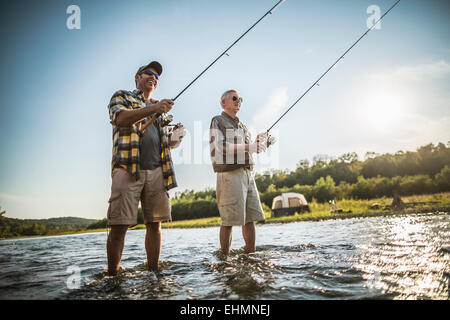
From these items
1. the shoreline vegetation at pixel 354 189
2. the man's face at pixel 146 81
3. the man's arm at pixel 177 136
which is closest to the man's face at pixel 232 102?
the man's arm at pixel 177 136

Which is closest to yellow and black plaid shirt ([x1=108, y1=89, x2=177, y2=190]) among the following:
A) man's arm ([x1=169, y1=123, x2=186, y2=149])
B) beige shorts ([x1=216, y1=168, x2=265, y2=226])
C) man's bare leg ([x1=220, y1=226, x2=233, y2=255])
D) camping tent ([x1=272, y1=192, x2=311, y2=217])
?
man's arm ([x1=169, y1=123, x2=186, y2=149])

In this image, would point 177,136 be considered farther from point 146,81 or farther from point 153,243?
point 153,243

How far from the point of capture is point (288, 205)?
22547 mm

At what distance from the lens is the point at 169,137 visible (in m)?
3.06

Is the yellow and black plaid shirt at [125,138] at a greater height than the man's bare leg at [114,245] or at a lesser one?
greater

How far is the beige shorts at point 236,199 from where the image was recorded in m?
→ 3.22

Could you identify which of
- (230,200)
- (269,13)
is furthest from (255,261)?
(269,13)

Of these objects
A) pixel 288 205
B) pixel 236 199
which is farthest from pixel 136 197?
pixel 288 205

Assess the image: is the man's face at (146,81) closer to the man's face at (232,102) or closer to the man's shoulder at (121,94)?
the man's shoulder at (121,94)

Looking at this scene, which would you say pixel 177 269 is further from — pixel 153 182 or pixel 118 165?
pixel 118 165

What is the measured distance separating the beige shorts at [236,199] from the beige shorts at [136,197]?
855mm

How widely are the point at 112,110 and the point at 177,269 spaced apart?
6.91 feet

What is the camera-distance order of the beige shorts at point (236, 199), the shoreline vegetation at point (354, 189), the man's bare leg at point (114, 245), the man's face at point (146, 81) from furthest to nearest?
the shoreline vegetation at point (354, 189) → the beige shorts at point (236, 199) → the man's face at point (146, 81) → the man's bare leg at point (114, 245)

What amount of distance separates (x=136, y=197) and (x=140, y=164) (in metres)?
0.37
